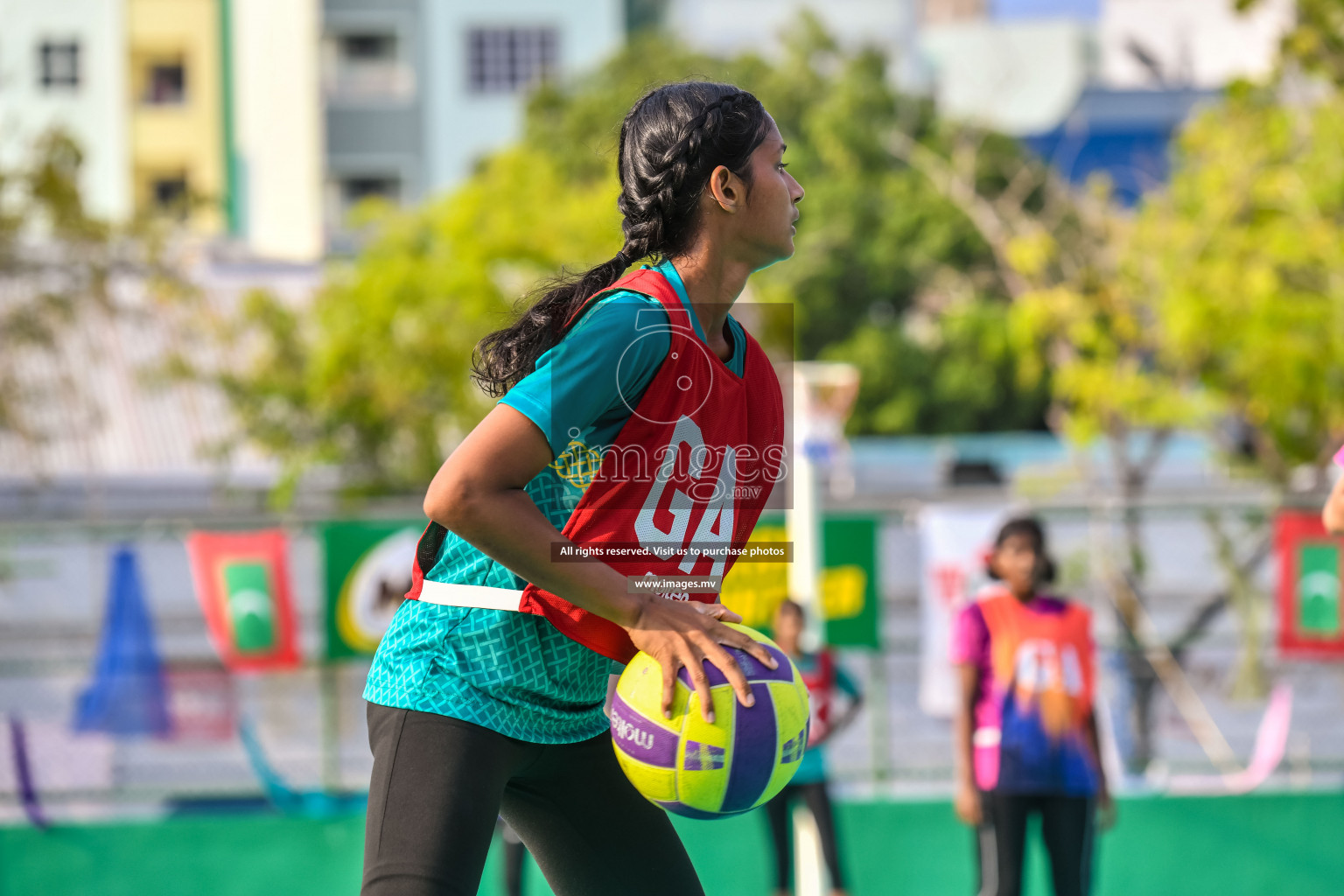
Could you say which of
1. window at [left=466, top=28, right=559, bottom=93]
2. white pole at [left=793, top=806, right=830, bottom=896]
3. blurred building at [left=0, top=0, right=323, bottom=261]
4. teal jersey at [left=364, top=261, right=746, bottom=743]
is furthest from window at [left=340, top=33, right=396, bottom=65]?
teal jersey at [left=364, top=261, right=746, bottom=743]

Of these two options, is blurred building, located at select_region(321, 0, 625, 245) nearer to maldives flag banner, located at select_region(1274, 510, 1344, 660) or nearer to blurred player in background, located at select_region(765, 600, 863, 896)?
maldives flag banner, located at select_region(1274, 510, 1344, 660)

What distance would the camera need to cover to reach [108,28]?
91.2 ft

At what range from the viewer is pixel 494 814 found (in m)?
A: 2.18

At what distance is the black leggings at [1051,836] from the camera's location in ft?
17.1

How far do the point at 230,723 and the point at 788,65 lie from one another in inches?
1036

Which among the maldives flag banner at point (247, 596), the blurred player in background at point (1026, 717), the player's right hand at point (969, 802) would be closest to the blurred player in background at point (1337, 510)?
the blurred player in background at point (1026, 717)

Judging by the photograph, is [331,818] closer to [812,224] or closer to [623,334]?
[623,334]

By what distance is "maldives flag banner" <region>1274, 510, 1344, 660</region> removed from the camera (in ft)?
22.4

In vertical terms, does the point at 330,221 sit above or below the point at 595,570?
above

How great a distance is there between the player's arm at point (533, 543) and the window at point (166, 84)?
29.6 metres

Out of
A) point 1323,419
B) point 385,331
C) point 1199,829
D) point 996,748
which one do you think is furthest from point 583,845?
point 385,331

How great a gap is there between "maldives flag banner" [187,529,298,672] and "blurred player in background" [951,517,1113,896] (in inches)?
131

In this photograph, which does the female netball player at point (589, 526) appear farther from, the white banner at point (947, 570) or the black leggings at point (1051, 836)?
the white banner at point (947, 570)

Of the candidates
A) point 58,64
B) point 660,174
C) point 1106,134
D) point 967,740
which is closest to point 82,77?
point 58,64
